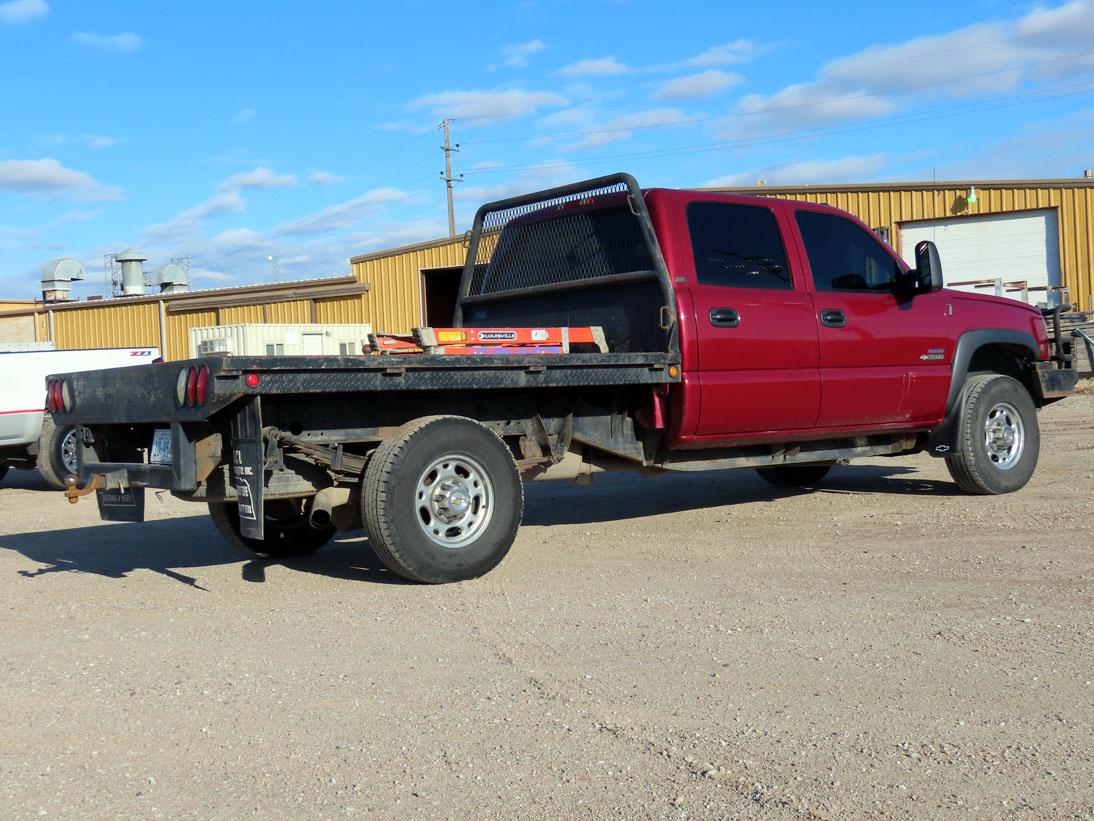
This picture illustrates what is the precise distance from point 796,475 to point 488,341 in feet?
14.4

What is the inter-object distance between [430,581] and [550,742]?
7.97 ft

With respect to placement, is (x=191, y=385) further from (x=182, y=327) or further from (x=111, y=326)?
(x=111, y=326)

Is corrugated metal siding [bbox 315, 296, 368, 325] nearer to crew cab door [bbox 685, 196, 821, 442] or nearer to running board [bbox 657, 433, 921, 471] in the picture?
running board [bbox 657, 433, 921, 471]

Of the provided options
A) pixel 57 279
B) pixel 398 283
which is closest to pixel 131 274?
pixel 57 279

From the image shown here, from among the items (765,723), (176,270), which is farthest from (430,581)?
(176,270)

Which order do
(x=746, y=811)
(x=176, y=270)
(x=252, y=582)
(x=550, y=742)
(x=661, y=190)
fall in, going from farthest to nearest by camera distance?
(x=176, y=270), (x=661, y=190), (x=252, y=582), (x=550, y=742), (x=746, y=811)

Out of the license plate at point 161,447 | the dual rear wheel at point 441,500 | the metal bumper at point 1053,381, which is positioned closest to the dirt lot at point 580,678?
the dual rear wheel at point 441,500

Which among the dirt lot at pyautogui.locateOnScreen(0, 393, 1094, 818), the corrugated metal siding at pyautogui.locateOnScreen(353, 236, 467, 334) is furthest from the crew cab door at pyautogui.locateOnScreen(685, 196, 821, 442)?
the corrugated metal siding at pyautogui.locateOnScreen(353, 236, 467, 334)

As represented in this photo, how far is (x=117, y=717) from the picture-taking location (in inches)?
163

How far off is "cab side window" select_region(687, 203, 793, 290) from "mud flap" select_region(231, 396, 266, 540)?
2995 mm

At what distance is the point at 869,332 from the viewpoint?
26.5 feet

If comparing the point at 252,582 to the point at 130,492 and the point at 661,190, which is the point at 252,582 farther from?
the point at 661,190

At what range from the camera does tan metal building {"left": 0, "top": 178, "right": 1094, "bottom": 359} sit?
2136 centimetres

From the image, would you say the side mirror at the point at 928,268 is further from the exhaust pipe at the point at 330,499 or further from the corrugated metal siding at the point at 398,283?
the corrugated metal siding at the point at 398,283
